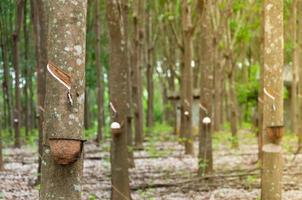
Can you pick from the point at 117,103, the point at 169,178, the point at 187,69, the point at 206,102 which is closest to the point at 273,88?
the point at 117,103

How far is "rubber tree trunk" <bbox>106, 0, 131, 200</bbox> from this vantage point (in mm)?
10289

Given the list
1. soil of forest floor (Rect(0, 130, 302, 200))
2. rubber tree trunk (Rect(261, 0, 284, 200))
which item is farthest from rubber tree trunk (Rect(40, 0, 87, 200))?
soil of forest floor (Rect(0, 130, 302, 200))

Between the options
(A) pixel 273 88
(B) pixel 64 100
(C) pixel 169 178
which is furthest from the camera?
(C) pixel 169 178

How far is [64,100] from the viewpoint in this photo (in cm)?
510

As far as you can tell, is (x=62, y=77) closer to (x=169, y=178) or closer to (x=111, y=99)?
(x=111, y=99)

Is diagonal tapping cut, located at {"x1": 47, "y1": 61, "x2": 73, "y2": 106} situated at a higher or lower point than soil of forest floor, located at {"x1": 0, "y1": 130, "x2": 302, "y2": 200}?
higher

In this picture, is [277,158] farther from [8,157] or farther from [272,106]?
[8,157]

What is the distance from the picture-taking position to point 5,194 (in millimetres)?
12289

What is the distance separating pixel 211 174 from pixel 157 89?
55808mm

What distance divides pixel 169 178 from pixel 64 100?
1002 cm

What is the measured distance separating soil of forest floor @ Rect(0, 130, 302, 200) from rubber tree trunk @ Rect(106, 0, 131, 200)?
1.12m

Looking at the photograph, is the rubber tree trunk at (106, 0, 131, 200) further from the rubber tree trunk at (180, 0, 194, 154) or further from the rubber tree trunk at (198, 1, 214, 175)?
the rubber tree trunk at (180, 0, 194, 154)

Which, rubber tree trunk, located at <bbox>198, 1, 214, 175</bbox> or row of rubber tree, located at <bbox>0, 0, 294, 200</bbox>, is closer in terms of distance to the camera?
row of rubber tree, located at <bbox>0, 0, 294, 200</bbox>

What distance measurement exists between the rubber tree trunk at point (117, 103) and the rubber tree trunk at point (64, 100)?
16.7 ft
